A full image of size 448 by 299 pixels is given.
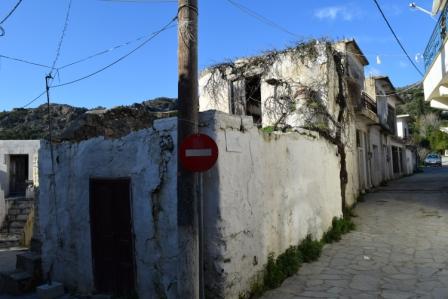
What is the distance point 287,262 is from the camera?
678 cm

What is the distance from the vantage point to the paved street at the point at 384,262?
5.83 m

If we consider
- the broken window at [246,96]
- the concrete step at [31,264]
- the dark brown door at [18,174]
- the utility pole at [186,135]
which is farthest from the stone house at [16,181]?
the utility pole at [186,135]

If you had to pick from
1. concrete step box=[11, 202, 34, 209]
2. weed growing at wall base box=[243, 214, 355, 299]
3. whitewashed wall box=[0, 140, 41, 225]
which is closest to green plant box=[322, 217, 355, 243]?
weed growing at wall base box=[243, 214, 355, 299]

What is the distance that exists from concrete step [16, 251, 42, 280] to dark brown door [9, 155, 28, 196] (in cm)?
1508

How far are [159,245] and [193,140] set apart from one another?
76.6 inches

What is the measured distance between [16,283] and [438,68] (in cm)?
1233

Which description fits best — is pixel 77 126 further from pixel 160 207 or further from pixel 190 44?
pixel 190 44

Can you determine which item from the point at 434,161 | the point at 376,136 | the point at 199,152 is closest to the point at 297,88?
the point at 199,152

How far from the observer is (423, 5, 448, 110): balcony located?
10703 mm

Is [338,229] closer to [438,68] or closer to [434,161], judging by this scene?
[438,68]

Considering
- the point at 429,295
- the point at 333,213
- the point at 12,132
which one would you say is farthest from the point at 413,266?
the point at 12,132

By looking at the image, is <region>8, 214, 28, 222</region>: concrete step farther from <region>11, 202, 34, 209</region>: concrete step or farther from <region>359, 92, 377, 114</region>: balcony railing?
<region>359, 92, 377, 114</region>: balcony railing

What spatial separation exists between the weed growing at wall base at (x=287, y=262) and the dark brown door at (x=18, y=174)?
61.7ft

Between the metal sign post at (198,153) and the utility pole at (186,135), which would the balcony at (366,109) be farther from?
the metal sign post at (198,153)
